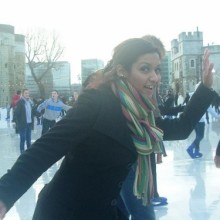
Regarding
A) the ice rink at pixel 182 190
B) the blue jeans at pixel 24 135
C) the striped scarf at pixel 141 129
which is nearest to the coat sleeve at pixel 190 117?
the striped scarf at pixel 141 129

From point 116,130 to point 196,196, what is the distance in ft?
9.94

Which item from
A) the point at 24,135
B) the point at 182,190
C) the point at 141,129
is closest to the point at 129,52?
the point at 141,129

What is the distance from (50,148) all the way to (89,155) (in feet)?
0.49

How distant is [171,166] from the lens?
6234mm

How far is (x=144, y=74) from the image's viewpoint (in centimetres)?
173

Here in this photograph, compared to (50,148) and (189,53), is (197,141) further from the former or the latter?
(189,53)

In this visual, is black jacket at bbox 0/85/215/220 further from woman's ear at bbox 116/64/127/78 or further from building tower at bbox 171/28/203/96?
building tower at bbox 171/28/203/96

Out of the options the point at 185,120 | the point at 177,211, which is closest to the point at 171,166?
the point at 177,211

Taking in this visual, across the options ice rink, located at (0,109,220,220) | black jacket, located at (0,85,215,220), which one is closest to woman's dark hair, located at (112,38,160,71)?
black jacket, located at (0,85,215,220)

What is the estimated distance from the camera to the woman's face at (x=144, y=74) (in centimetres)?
172

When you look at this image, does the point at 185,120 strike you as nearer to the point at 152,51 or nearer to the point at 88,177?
the point at 152,51

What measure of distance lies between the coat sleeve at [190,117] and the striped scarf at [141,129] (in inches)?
8.7

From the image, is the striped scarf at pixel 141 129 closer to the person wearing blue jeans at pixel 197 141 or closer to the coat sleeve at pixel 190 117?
the coat sleeve at pixel 190 117

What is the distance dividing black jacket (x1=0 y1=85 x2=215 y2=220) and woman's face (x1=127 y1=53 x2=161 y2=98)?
0.57 feet
